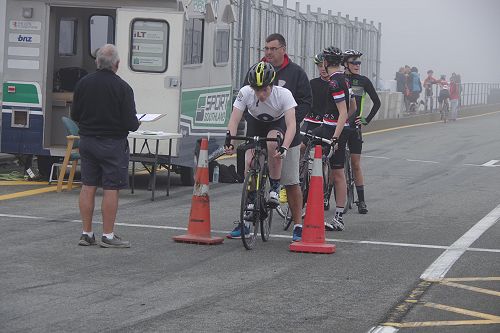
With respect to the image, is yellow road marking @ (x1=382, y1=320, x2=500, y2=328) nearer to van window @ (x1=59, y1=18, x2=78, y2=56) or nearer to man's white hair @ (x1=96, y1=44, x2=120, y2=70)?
man's white hair @ (x1=96, y1=44, x2=120, y2=70)

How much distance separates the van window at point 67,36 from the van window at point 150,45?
6.64ft

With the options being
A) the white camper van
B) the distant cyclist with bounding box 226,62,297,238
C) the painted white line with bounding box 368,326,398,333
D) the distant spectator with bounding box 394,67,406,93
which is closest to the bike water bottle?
the white camper van

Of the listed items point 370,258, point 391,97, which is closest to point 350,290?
point 370,258

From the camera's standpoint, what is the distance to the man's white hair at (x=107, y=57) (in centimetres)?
1151

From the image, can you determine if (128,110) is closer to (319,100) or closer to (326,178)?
(319,100)

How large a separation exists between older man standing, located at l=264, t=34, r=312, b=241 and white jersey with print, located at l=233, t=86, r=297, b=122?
0.43 metres

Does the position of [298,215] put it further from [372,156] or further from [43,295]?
[372,156]

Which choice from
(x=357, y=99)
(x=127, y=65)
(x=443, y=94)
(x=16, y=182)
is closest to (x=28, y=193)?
(x=16, y=182)

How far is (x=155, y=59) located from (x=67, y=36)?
2407 millimetres

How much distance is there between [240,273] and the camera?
1024cm

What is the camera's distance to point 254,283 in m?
9.75

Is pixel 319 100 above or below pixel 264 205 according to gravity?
above

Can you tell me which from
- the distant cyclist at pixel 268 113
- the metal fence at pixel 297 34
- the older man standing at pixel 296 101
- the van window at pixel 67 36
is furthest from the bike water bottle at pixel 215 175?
the distant cyclist at pixel 268 113

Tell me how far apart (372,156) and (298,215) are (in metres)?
12.9
